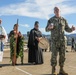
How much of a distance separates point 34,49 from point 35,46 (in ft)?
0.66

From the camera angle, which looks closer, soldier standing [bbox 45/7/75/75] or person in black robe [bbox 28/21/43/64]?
soldier standing [bbox 45/7/75/75]

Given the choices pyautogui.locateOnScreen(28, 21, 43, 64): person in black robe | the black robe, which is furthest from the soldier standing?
the black robe

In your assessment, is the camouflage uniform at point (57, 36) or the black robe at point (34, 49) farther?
the black robe at point (34, 49)

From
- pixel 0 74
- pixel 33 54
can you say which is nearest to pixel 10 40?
pixel 33 54

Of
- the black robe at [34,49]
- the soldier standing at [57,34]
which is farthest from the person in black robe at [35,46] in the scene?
the soldier standing at [57,34]

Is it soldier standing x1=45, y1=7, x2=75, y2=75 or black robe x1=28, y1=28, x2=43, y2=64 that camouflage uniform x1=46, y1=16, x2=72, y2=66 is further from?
black robe x1=28, y1=28, x2=43, y2=64

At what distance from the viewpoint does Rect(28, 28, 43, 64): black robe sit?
55.1 feet

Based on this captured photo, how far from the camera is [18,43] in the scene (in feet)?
54.4

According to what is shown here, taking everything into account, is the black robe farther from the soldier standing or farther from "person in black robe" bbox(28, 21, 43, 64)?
the soldier standing

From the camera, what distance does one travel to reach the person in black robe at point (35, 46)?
55.0 feet

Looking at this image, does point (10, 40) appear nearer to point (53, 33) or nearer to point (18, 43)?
point (18, 43)

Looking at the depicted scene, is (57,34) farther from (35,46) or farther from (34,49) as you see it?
(34,49)

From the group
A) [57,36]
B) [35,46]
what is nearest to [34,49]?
[35,46]

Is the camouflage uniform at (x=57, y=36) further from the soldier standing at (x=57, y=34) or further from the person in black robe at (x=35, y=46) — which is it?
the person in black robe at (x=35, y=46)
